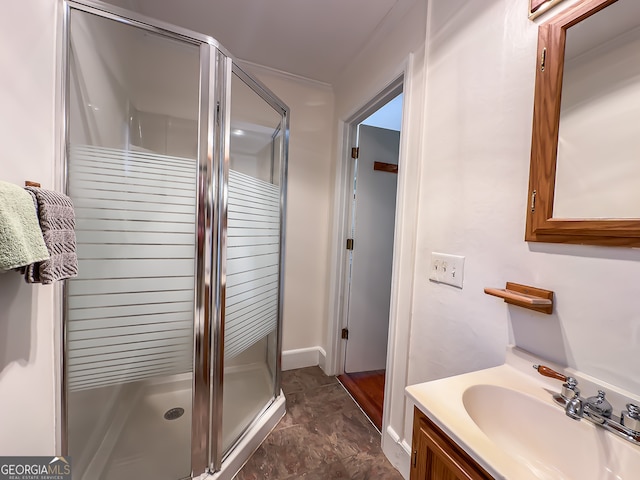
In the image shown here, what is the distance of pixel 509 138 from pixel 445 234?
1.41 feet

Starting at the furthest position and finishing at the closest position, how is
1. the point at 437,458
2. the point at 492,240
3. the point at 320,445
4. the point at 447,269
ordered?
1. the point at 320,445
2. the point at 447,269
3. the point at 492,240
4. the point at 437,458

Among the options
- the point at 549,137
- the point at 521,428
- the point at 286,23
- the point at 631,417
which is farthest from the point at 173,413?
the point at 286,23

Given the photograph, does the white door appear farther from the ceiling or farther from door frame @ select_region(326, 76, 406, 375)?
the ceiling

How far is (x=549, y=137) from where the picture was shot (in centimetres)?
80

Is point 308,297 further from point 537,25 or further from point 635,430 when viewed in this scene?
point 537,25

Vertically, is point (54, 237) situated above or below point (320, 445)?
above

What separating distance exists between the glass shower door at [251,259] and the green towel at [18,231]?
66 cm

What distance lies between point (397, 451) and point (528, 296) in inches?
43.3

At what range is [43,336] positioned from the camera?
90 cm

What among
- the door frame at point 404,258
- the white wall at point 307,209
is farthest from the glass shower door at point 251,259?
the door frame at point 404,258

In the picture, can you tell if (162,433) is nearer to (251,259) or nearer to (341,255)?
(251,259)

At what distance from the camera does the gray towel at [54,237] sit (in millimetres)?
685

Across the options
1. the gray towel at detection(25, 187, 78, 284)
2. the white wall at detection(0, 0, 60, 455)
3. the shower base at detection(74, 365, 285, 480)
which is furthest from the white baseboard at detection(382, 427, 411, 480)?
the gray towel at detection(25, 187, 78, 284)

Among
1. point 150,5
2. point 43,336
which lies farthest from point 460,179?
point 150,5
